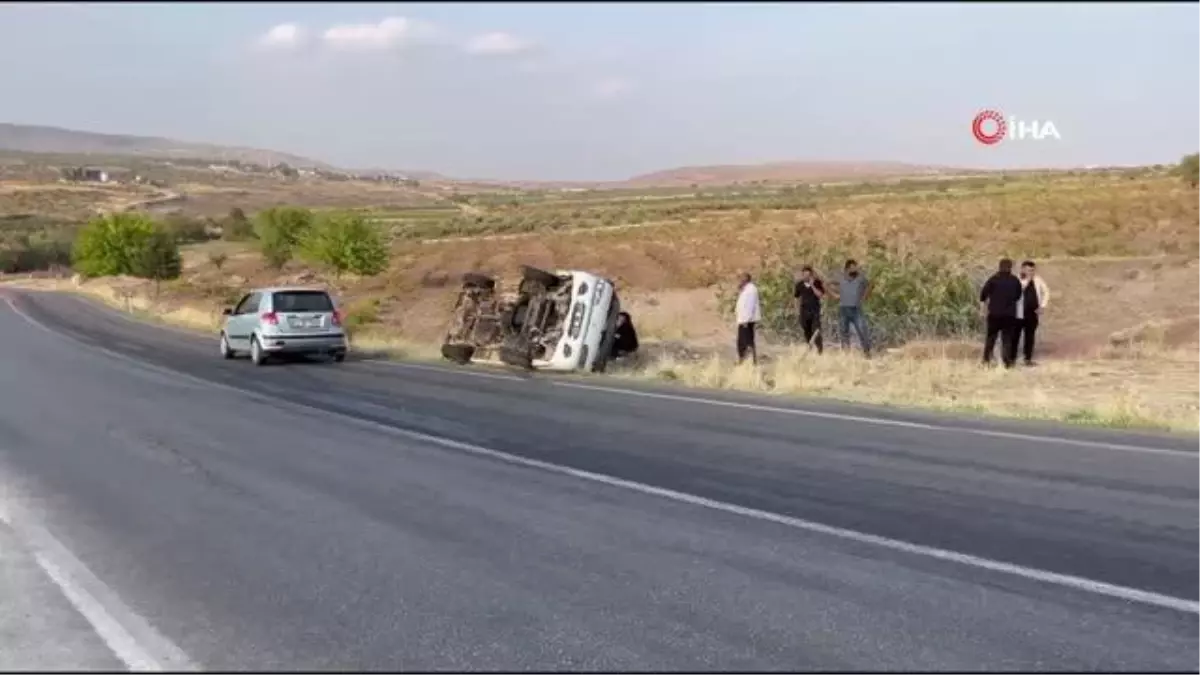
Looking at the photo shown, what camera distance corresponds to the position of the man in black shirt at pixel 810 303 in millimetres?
24212

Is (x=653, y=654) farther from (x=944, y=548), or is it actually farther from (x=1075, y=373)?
(x=1075, y=373)

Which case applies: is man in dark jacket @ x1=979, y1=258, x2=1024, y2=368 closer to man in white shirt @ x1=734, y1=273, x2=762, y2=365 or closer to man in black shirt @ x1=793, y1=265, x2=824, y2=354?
man in black shirt @ x1=793, y1=265, x2=824, y2=354

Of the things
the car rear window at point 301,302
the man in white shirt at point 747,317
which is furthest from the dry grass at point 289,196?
the man in white shirt at point 747,317

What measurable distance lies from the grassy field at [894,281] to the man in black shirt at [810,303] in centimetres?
46

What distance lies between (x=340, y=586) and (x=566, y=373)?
16.1m

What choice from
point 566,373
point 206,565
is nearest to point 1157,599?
point 206,565

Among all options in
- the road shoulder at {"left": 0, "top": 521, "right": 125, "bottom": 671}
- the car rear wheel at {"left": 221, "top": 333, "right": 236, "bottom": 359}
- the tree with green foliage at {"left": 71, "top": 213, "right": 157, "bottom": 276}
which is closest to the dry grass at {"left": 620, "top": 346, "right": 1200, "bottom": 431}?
the car rear wheel at {"left": 221, "top": 333, "right": 236, "bottom": 359}

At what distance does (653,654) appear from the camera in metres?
5.88

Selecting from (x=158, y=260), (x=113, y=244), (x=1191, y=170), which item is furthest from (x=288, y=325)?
(x=113, y=244)

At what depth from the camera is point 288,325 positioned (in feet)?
90.2

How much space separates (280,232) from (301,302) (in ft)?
189

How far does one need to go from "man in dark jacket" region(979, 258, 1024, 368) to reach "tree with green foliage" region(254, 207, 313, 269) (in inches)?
2565

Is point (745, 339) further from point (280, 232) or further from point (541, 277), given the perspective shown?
point (280, 232)

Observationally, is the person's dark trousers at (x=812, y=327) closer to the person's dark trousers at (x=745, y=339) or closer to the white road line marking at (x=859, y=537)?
the person's dark trousers at (x=745, y=339)
